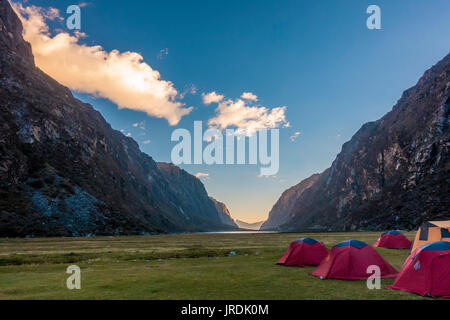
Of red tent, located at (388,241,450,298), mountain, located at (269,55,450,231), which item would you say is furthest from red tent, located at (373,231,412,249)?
mountain, located at (269,55,450,231)

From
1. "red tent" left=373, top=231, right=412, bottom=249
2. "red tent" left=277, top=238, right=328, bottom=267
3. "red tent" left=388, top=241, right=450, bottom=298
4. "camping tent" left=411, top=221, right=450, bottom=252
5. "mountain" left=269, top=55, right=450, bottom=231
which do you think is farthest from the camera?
"mountain" left=269, top=55, right=450, bottom=231

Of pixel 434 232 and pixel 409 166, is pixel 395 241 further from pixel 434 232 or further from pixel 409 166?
pixel 409 166

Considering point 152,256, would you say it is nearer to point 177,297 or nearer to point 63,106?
point 177,297

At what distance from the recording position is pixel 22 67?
348ft

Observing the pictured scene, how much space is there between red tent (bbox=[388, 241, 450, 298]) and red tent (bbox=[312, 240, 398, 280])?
9.81ft

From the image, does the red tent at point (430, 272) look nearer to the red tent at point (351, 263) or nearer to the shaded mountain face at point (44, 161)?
→ the red tent at point (351, 263)

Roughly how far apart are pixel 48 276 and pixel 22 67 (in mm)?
116780

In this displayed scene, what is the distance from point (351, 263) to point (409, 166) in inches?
4757

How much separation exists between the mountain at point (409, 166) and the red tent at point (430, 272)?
85.1 m

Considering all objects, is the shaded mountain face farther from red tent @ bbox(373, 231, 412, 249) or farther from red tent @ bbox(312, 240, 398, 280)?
red tent @ bbox(312, 240, 398, 280)

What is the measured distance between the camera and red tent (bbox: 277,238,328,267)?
2069 centimetres

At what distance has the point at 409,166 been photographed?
380 feet

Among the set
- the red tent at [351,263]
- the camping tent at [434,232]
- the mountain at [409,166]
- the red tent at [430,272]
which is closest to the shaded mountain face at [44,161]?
the red tent at [351,263]
